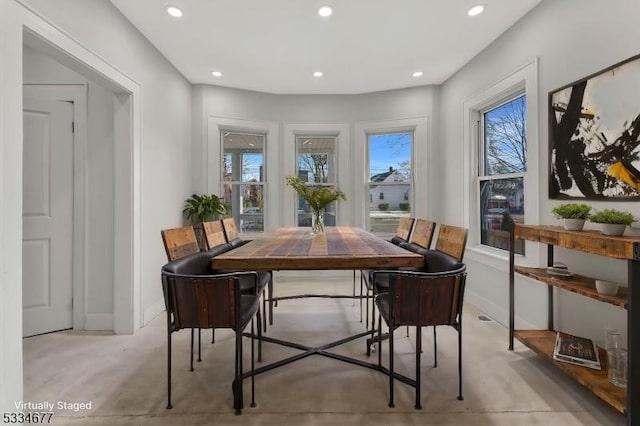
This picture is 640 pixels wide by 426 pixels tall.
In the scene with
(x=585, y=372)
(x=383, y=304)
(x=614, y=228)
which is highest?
(x=614, y=228)

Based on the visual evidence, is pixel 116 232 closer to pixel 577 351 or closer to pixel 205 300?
pixel 205 300

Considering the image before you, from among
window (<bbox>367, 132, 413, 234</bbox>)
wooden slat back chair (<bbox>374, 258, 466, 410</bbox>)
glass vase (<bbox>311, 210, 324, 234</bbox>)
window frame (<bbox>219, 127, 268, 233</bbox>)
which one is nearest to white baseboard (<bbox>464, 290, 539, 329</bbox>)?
window (<bbox>367, 132, 413, 234</bbox>)

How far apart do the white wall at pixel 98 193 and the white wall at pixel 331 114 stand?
1.54 meters

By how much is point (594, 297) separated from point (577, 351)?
47 cm

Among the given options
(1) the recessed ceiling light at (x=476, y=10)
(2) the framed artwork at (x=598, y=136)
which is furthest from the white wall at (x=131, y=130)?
(2) the framed artwork at (x=598, y=136)

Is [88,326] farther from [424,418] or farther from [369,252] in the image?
[424,418]

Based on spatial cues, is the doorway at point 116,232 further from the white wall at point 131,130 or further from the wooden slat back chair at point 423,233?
the wooden slat back chair at point 423,233

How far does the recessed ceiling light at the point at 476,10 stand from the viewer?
8.71ft

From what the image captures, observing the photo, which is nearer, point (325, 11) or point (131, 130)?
point (325, 11)

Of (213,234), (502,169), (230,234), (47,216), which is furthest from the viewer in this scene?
(502,169)

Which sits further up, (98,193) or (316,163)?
(316,163)

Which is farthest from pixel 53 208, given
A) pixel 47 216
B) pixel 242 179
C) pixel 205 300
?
pixel 242 179

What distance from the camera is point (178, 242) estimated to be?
2.06m

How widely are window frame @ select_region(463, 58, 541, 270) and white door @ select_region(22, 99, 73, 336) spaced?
409 centimetres
